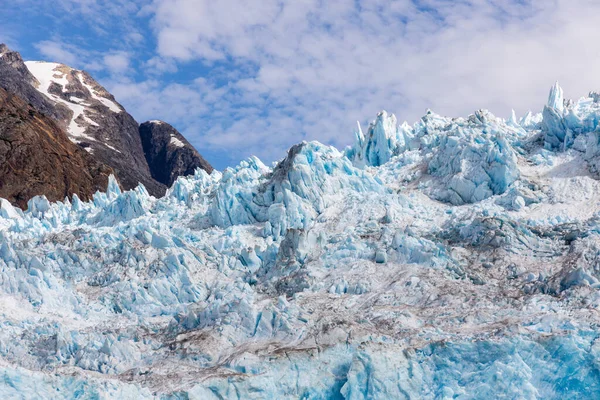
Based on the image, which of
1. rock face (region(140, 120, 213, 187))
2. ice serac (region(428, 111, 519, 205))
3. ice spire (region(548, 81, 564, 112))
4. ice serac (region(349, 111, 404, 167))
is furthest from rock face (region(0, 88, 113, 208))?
ice spire (region(548, 81, 564, 112))

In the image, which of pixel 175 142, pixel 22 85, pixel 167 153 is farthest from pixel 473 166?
pixel 175 142

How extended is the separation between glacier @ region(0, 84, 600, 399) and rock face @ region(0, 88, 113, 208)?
81.1ft

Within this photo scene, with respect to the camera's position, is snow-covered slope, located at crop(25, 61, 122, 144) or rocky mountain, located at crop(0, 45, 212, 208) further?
snow-covered slope, located at crop(25, 61, 122, 144)

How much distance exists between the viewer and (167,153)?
118250mm

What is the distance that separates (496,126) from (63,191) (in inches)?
1822

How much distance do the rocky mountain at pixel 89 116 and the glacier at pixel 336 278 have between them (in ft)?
203

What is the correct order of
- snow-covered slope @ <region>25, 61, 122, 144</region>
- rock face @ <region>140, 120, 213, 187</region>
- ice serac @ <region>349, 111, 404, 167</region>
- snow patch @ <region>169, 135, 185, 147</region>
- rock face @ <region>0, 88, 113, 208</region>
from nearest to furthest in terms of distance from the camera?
ice serac @ <region>349, 111, 404, 167</region> → rock face @ <region>0, 88, 113, 208</region> → rock face @ <region>140, 120, 213, 187</region> → snow-covered slope @ <region>25, 61, 122, 144</region> → snow patch @ <region>169, 135, 185, 147</region>

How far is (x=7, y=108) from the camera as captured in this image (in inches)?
2844

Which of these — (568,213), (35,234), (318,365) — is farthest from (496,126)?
(35,234)

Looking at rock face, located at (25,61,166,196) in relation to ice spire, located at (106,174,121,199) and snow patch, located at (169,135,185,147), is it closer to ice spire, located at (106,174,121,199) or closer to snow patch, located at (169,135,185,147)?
snow patch, located at (169,135,185,147)

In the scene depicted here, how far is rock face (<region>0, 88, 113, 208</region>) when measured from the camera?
65.9 m

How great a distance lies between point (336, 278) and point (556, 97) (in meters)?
21.1

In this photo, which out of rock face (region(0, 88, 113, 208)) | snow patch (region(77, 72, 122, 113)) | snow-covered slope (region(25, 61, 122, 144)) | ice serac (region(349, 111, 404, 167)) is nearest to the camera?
ice serac (region(349, 111, 404, 167))

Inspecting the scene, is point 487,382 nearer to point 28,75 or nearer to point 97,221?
point 97,221
